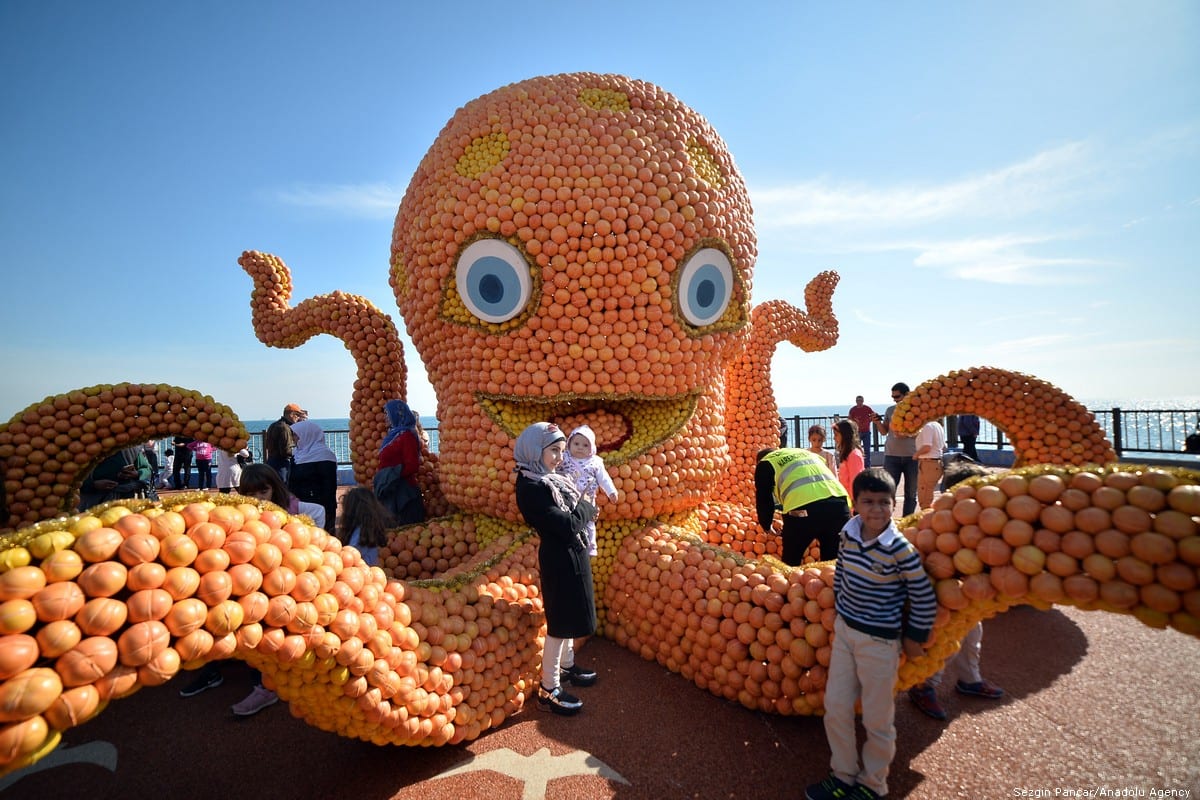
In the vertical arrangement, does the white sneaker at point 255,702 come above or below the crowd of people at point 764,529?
below

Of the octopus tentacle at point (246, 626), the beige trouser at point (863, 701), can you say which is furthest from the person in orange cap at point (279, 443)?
the beige trouser at point (863, 701)

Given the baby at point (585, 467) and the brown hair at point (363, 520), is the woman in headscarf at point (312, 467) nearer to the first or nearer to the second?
the brown hair at point (363, 520)

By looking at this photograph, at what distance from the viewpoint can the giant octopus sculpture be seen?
1675mm

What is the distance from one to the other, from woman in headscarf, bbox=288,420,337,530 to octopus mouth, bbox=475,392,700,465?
186cm

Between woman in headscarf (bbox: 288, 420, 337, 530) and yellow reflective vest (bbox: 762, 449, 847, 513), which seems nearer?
yellow reflective vest (bbox: 762, 449, 847, 513)

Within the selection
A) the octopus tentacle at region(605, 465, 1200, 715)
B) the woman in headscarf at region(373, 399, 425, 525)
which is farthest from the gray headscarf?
the woman in headscarf at region(373, 399, 425, 525)

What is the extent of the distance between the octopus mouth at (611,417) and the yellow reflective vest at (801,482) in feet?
2.36

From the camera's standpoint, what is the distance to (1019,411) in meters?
3.94

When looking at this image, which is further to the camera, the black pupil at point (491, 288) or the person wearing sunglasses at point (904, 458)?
the person wearing sunglasses at point (904, 458)

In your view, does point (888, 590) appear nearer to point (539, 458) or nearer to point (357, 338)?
point (539, 458)

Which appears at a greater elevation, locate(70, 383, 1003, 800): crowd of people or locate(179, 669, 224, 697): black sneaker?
locate(70, 383, 1003, 800): crowd of people

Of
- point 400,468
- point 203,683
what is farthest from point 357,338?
point 203,683

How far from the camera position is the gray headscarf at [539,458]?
2891mm

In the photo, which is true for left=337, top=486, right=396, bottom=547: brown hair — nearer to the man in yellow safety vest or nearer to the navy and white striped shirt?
the man in yellow safety vest
